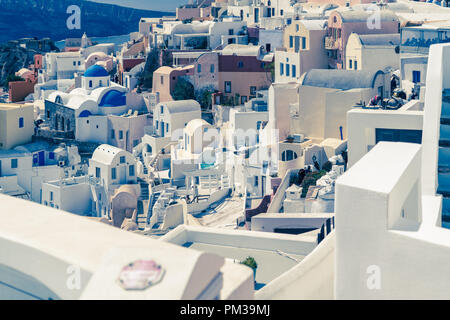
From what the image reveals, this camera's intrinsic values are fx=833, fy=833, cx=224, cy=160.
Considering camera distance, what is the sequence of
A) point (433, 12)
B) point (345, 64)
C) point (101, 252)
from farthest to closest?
point (433, 12)
point (345, 64)
point (101, 252)

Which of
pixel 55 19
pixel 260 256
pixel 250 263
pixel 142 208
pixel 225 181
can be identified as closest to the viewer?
pixel 250 263

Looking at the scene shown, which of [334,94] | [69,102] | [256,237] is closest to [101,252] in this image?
[256,237]

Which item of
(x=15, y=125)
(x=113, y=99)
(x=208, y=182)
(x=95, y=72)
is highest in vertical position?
(x=95, y=72)

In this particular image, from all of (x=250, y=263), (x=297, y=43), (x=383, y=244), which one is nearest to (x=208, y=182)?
(x=297, y=43)

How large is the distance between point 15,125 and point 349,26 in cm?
1622

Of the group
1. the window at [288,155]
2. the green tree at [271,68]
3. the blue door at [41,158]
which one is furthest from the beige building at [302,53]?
the blue door at [41,158]

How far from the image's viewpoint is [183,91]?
142ft

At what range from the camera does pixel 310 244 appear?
1415cm

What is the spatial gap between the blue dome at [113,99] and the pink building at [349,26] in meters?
12.7

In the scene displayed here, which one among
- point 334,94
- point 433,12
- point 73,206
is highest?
point 433,12

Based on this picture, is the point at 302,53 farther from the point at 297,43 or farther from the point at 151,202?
the point at 151,202

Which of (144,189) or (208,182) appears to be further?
(144,189)
